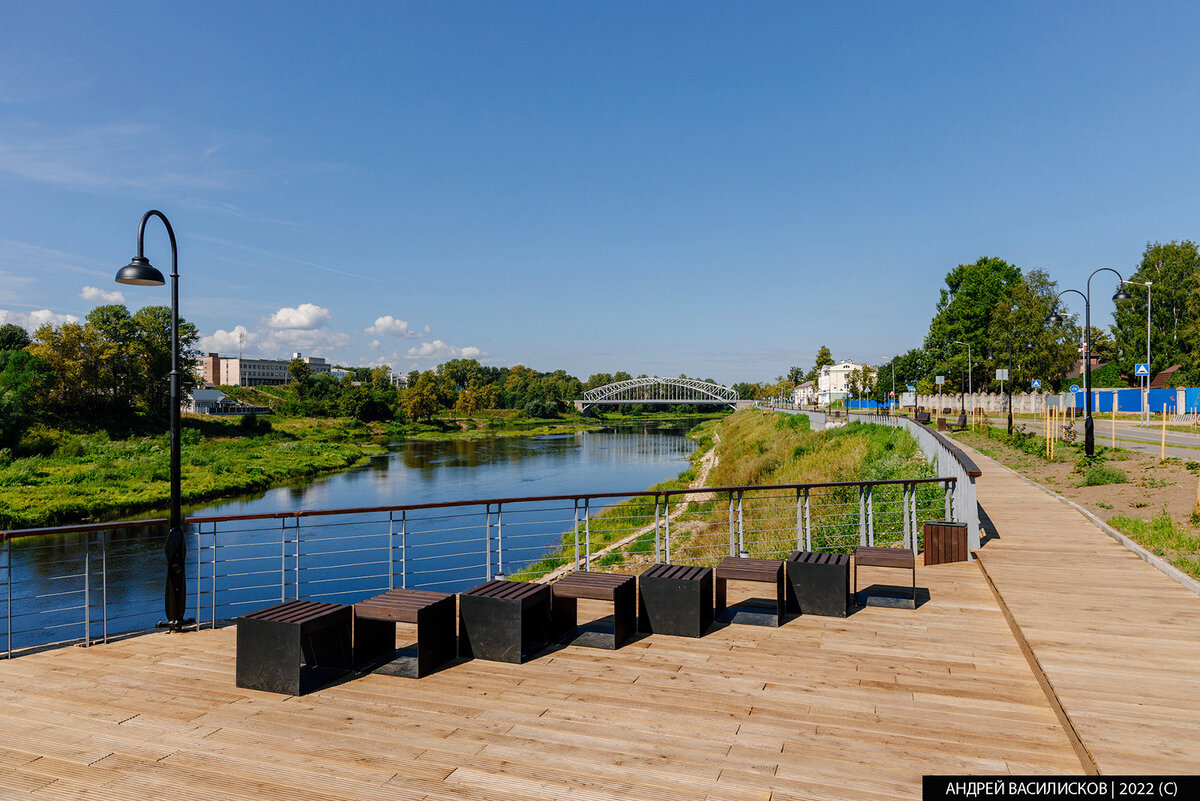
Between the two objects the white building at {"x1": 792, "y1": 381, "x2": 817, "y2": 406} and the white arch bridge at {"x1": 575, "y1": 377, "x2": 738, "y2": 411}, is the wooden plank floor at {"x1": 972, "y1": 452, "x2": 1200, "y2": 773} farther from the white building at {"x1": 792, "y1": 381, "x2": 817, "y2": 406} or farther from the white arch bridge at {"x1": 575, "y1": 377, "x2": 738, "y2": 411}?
the white arch bridge at {"x1": 575, "y1": 377, "x2": 738, "y2": 411}

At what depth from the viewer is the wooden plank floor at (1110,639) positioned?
129 inches

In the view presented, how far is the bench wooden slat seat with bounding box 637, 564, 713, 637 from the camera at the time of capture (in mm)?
5066

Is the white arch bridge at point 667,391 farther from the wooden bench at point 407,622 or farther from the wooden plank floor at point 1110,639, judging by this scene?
the wooden bench at point 407,622

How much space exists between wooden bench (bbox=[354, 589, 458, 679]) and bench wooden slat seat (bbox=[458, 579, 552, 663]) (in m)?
0.12

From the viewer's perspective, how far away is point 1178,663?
4.34 meters

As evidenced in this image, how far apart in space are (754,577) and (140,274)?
5.53 metres

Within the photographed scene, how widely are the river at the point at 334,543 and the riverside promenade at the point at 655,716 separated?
0.69 metres

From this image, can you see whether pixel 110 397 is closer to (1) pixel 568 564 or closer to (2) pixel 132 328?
(2) pixel 132 328

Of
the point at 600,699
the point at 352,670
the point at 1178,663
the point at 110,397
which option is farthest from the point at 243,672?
the point at 110,397

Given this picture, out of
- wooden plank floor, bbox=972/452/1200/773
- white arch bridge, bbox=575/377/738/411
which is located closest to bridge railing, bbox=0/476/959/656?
wooden plank floor, bbox=972/452/1200/773

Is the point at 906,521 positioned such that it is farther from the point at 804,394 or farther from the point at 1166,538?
the point at 804,394

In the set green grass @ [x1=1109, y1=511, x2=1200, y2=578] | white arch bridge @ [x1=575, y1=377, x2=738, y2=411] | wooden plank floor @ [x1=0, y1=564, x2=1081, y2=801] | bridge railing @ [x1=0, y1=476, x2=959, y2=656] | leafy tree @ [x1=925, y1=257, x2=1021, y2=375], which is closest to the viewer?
wooden plank floor @ [x1=0, y1=564, x2=1081, y2=801]

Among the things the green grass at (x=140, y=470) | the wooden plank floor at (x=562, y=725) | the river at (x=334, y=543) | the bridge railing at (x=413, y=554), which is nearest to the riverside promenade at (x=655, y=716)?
the wooden plank floor at (x=562, y=725)

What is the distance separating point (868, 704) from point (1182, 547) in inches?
286
